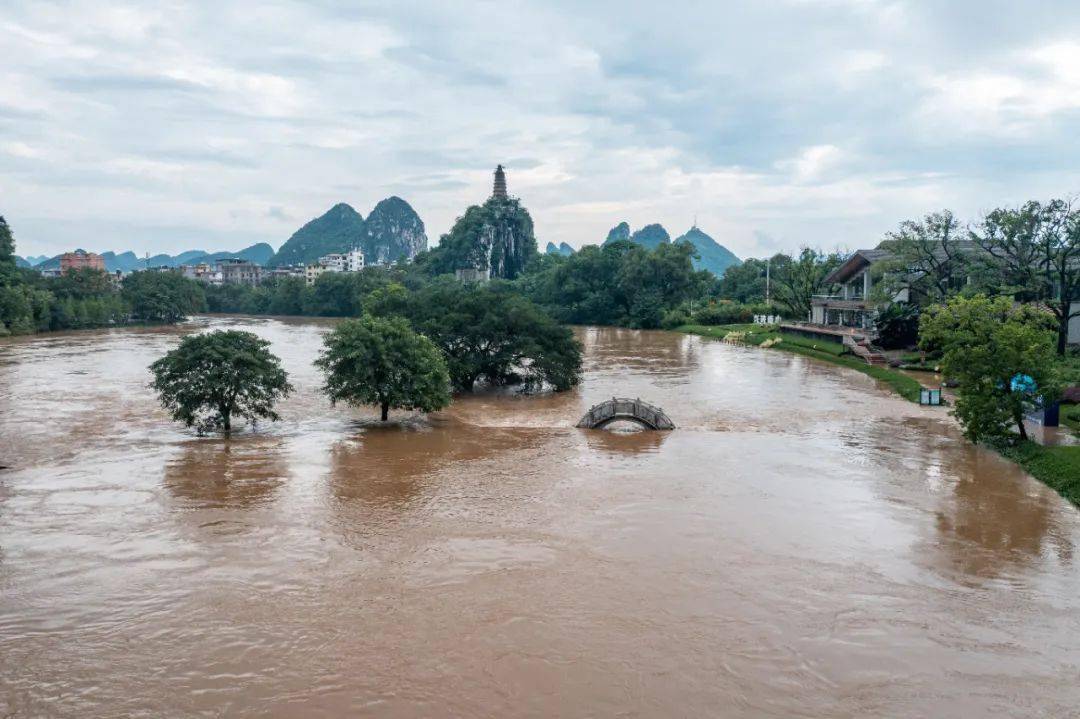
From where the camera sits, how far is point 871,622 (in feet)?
43.8

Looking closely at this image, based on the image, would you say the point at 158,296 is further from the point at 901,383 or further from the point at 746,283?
the point at 901,383

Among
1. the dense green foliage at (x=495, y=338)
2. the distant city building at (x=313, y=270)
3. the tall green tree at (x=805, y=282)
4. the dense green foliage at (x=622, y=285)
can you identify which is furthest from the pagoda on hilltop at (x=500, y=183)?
the dense green foliage at (x=495, y=338)

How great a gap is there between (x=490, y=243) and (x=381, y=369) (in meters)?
119

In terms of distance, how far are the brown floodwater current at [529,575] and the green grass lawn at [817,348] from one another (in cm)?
1064

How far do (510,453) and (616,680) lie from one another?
1434cm

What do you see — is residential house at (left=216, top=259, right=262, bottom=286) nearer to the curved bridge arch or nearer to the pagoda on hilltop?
the pagoda on hilltop

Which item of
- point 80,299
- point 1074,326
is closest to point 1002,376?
point 1074,326

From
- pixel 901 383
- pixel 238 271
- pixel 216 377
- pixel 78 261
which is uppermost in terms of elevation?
pixel 78 261

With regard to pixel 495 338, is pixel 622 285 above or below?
above

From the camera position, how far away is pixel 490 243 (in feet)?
480

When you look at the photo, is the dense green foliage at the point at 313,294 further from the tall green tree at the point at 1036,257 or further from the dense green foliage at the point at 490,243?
the tall green tree at the point at 1036,257

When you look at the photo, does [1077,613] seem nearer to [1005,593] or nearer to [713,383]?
[1005,593]

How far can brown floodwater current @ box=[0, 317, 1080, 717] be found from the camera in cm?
1136

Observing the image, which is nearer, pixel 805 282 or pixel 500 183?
pixel 805 282
